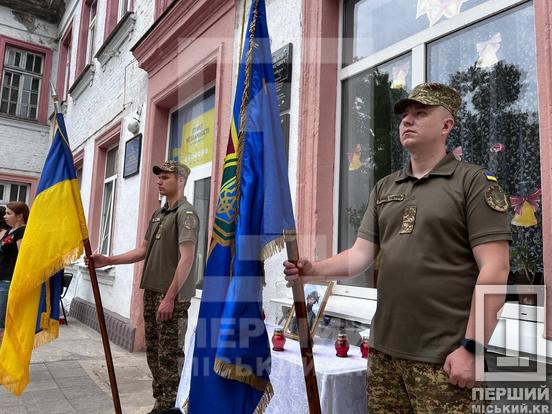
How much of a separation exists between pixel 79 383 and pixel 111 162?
4.85m

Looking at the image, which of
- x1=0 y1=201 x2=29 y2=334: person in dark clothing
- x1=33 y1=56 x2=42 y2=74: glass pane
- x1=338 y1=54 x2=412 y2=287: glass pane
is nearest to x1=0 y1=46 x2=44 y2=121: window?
x1=33 y1=56 x2=42 y2=74: glass pane

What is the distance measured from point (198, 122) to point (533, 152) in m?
4.08

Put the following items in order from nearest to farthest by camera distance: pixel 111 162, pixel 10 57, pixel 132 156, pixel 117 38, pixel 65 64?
pixel 132 156
pixel 117 38
pixel 111 162
pixel 65 64
pixel 10 57

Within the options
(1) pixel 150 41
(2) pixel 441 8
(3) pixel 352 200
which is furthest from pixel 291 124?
(1) pixel 150 41

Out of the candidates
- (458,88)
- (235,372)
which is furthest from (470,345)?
(458,88)

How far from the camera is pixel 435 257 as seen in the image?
62.3 inches

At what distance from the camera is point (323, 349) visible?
2.41 m

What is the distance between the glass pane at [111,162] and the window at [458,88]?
567 cm

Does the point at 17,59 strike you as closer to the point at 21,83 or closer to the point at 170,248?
the point at 21,83

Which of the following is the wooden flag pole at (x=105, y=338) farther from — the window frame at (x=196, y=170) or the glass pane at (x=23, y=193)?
the glass pane at (x=23, y=193)

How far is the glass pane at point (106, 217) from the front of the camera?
7.90 metres

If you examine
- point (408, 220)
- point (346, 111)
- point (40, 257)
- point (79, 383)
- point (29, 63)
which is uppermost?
point (29, 63)

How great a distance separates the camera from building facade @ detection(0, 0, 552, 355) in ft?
7.32

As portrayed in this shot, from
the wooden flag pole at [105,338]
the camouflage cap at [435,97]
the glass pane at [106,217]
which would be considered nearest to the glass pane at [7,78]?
the glass pane at [106,217]
